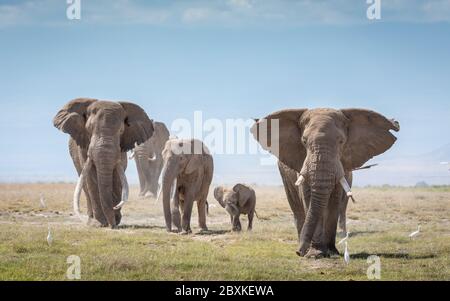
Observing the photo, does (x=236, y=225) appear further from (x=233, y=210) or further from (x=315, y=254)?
(x=315, y=254)

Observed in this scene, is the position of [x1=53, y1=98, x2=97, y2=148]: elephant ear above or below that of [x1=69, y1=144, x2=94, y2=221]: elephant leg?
above

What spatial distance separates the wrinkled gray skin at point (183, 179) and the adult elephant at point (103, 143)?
1.35 m

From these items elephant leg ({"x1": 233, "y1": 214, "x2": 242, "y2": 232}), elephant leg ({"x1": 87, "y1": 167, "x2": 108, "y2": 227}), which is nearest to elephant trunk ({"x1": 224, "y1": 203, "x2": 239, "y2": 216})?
elephant leg ({"x1": 233, "y1": 214, "x2": 242, "y2": 232})

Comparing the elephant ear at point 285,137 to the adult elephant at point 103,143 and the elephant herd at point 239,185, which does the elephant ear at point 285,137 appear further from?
the adult elephant at point 103,143

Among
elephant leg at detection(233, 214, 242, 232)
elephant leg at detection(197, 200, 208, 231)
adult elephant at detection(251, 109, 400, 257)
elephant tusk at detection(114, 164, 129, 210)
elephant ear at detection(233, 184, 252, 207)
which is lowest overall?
elephant leg at detection(233, 214, 242, 232)

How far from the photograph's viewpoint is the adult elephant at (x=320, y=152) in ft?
52.7

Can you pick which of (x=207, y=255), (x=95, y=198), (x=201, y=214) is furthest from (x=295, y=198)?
(x=95, y=198)

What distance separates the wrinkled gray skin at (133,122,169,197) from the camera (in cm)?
4619

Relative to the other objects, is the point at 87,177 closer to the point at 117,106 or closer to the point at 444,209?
the point at 117,106

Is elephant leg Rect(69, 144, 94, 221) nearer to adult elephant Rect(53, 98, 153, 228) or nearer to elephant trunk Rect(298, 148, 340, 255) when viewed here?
adult elephant Rect(53, 98, 153, 228)
